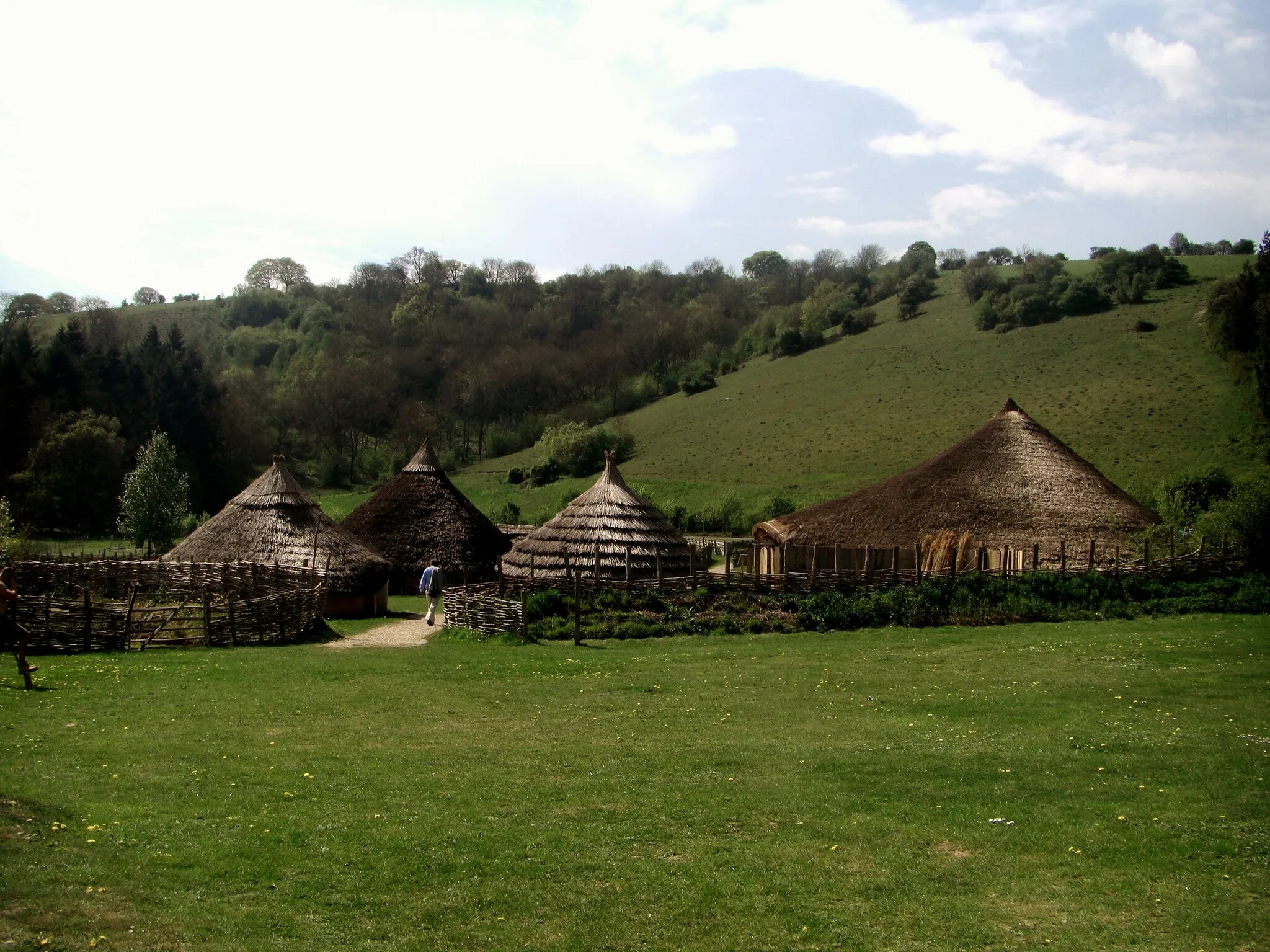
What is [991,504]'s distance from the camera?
112ft

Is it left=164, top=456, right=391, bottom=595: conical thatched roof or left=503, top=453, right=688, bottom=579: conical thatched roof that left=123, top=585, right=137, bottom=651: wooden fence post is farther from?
left=503, top=453, right=688, bottom=579: conical thatched roof

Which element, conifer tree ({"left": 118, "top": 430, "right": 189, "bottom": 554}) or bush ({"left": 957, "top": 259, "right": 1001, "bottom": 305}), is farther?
bush ({"left": 957, "top": 259, "right": 1001, "bottom": 305})

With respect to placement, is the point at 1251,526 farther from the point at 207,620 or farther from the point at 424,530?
the point at 207,620

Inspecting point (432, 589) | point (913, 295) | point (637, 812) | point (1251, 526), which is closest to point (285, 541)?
point (432, 589)

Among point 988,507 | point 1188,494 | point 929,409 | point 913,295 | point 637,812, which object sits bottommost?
point 637,812

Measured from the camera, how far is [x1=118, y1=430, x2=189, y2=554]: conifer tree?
157ft

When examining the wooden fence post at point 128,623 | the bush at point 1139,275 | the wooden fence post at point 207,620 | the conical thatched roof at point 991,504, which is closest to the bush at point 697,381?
the bush at point 1139,275

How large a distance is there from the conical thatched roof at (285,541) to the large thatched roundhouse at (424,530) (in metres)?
5.35

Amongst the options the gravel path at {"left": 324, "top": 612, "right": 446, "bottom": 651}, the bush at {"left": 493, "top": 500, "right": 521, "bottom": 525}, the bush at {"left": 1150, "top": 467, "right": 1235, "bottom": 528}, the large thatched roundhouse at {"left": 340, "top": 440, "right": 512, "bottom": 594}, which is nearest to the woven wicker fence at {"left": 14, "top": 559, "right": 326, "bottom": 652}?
the gravel path at {"left": 324, "top": 612, "right": 446, "bottom": 651}

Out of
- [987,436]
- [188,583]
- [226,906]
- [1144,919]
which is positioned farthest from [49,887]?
[987,436]

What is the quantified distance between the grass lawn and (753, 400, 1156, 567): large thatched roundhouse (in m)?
15.5

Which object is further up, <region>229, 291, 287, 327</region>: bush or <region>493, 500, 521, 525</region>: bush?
<region>229, 291, 287, 327</region>: bush

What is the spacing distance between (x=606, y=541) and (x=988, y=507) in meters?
12.9

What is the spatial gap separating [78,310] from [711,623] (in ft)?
391
